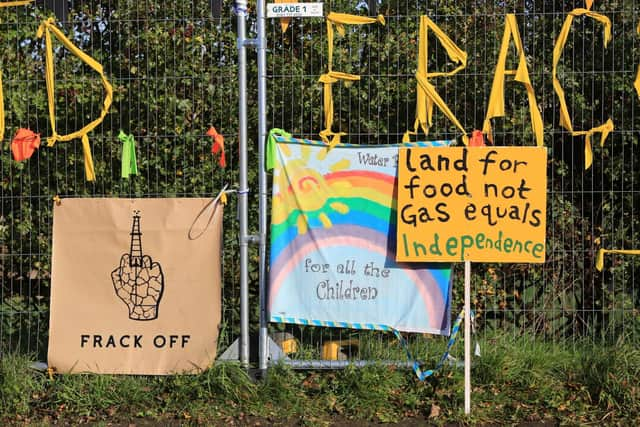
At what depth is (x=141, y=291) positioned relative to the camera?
17.5 feet

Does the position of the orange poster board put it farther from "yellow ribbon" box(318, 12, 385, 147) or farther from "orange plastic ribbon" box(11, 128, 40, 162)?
"orange plastic ribbon" box(11, 128, 40, 162)

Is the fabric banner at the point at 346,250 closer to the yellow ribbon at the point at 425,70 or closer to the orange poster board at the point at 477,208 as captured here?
the orange poster board at the point at 477,208

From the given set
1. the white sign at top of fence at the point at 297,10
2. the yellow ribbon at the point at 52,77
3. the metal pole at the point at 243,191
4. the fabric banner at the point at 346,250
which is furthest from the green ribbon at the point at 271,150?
the yellow ribbon at the point at 52,77

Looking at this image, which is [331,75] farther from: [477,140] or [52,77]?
[52,77]

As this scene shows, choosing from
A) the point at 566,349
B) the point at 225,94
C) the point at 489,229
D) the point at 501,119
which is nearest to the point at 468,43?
the point at 501,119

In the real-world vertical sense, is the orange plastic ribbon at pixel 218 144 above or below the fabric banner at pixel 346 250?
above

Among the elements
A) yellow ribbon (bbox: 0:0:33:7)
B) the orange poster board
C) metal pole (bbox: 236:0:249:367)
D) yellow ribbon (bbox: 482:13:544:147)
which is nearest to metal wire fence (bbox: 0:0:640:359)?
yellow ribbon (bbox: 0:0:33:7)

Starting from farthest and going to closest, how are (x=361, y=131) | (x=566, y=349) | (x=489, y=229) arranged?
(x=361, y=131), (x=566, y=349), (x=489, y=229)

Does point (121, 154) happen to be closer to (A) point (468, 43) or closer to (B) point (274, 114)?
(B) point (274, 114)

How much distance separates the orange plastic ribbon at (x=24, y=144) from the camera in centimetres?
550

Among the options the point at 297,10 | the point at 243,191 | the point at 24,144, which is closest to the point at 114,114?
the point at 24,144

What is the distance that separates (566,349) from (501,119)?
179 cm

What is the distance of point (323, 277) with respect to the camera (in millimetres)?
5258

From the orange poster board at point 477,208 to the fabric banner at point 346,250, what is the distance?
17 cm
